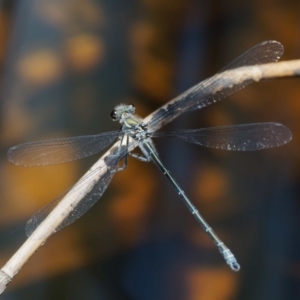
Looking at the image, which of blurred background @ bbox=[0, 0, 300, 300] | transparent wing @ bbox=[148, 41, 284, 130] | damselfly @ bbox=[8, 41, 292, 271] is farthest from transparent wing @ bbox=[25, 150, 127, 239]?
blurred background @ bbox=[0, 0, 300, 300]

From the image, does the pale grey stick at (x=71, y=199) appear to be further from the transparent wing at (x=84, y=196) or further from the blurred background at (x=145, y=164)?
the blurred background at (x=145, y=164)

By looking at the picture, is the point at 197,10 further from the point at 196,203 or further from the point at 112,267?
the point at 112,267

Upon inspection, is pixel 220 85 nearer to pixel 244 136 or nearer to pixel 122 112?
pixel 244 136

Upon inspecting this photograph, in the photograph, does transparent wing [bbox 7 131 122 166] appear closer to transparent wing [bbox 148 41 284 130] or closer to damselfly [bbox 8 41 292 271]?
damselfly [bbox 8 41 292 271]

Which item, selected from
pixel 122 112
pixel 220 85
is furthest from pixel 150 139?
pixel 220 85

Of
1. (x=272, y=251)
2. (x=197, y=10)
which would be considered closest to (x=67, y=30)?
(x=197, y=10)

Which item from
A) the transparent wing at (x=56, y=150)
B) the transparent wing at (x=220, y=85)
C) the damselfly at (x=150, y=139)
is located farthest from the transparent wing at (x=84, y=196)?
the transparent wing at (x=220, y=85)

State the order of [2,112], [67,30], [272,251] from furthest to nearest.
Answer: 1. [67,30]
2. [2,112]
3. [272,251]
